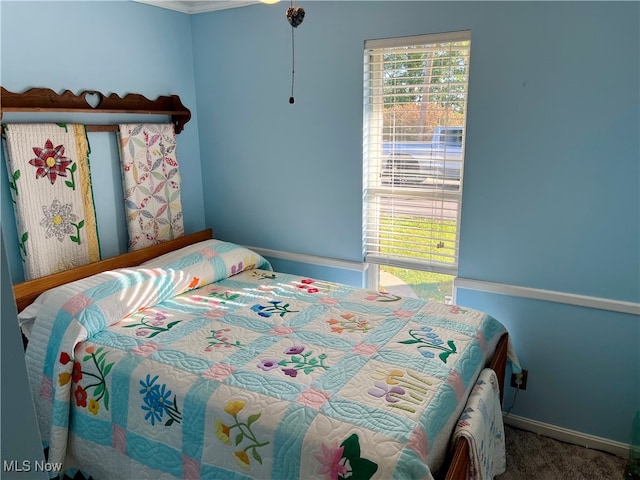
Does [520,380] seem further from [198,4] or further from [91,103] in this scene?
[198,4]

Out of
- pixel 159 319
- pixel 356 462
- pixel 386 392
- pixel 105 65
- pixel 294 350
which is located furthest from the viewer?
pixel 105 65

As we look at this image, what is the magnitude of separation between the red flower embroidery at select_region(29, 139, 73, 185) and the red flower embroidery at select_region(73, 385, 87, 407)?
106 cm

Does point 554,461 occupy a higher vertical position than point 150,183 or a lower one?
lower

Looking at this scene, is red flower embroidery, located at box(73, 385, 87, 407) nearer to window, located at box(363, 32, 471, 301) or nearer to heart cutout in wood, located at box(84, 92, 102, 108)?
heart cutout in wood, located at box(84, 92, 102, 108)

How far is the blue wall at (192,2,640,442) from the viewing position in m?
2.14

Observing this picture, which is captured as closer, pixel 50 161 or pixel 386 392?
pixel 386 392

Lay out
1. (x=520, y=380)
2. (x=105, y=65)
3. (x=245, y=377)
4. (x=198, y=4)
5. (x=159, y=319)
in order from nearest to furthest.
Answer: (x=245, y=377) < (x=159, y=319) < (x=520, y=380) < (x=105, y=65) < (x=198, y=4)

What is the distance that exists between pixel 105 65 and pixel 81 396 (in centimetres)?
175

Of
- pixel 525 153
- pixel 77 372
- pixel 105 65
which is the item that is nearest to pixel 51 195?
pixel 105 65

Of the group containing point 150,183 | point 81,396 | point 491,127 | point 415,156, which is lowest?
point 81,396

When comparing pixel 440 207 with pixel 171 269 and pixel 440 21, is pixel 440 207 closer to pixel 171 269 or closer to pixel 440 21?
pixel 440 21

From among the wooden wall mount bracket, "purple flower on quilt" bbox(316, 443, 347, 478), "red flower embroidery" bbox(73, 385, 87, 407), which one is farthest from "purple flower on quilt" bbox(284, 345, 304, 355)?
the wooden wall mount bracket

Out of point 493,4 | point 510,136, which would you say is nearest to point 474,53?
point 493,4

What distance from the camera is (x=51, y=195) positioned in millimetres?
2389
